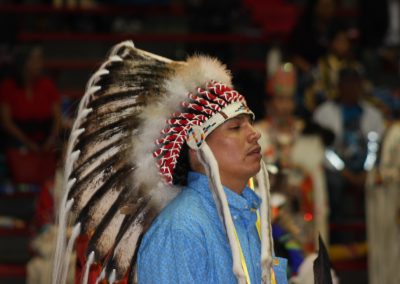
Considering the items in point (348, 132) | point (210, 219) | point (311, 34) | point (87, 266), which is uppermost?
point (311, 34)

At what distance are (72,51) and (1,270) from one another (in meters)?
2.55

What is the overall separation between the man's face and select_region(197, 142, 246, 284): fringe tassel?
0.04 metres

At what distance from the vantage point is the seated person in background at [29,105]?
6902 millimetres

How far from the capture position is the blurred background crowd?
18.6ft

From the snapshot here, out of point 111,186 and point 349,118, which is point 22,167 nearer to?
point 349,118

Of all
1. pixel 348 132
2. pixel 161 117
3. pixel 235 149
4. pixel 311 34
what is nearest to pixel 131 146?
pixel 161 117

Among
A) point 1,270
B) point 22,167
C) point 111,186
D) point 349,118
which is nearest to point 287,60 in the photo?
point 349,118

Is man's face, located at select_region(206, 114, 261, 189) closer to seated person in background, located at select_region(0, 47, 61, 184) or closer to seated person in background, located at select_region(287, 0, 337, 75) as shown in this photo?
seated person in background, located at select_region(0, 47, 61, 184)

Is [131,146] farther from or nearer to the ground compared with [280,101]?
nearer to the ground

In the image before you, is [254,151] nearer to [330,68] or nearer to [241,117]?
[241,117]

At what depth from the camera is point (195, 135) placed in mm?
2707

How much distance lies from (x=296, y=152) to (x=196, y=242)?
3341 mm

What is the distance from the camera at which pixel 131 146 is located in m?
2.79

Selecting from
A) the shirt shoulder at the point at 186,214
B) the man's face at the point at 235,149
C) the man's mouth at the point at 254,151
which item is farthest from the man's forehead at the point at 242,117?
the shirt shoulder at the point at 186,214
